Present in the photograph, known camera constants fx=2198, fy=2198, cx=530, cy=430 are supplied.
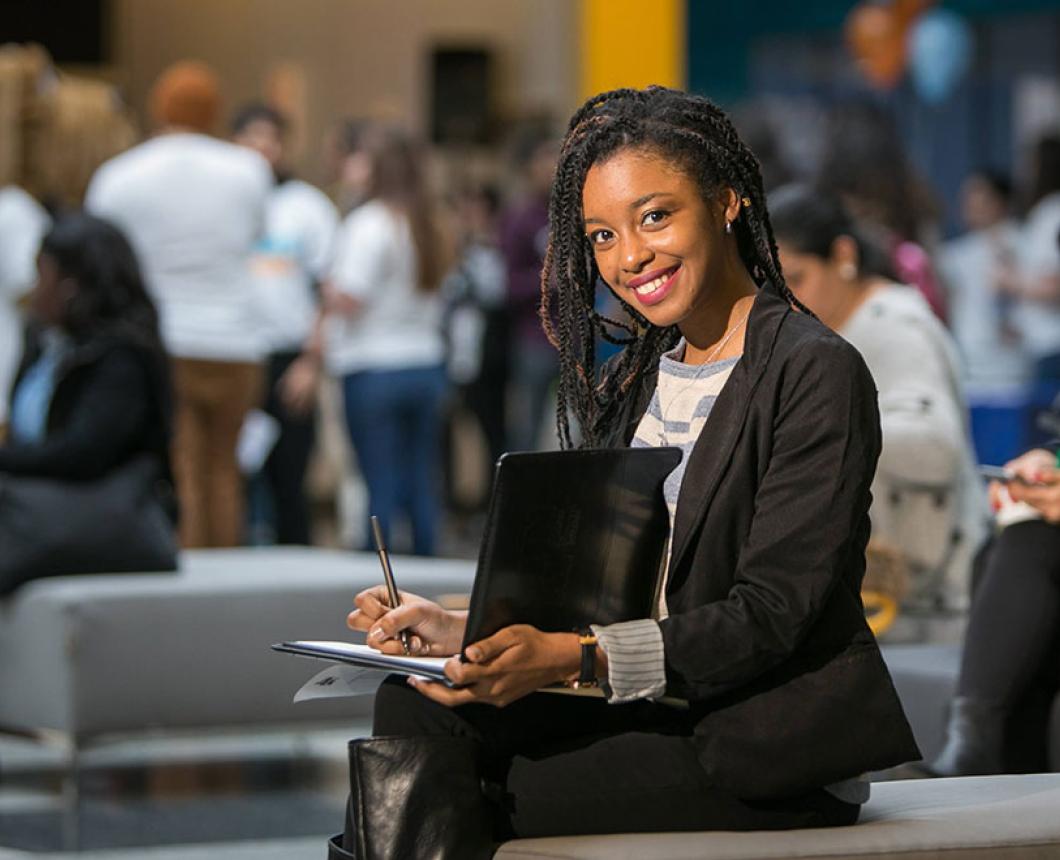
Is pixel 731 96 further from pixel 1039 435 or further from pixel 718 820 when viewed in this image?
pixel 718 820

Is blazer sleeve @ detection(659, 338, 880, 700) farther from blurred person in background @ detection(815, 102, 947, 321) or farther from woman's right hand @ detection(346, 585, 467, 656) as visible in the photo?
blurred person in background @ detection(815, 102, 947, 321)

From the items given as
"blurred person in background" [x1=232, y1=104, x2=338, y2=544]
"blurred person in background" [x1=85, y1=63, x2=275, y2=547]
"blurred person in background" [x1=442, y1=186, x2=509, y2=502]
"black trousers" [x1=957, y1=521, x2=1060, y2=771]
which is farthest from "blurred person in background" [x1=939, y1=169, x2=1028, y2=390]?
"black trousers" [x1=957, y1=521, x2=1060, y2=771]

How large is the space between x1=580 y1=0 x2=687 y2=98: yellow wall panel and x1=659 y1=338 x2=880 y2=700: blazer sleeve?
882 centimetres

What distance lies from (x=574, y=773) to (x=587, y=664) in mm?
195

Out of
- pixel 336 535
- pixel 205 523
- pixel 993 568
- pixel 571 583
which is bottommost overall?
pixel 336 535

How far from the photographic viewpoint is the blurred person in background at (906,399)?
14.6 ft

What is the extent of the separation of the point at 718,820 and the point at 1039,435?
13.6ft

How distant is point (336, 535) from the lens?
11.4m

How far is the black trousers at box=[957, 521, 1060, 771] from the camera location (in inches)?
148

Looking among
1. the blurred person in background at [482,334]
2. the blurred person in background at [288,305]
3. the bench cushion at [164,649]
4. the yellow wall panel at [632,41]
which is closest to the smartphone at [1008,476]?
the bench cushion at [164,649]

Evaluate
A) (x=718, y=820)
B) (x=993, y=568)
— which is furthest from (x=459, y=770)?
(x=993, y=568)

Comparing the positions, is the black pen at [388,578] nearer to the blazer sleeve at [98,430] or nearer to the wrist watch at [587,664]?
the wrist watch at [587,664]

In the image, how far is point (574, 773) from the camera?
2541mm

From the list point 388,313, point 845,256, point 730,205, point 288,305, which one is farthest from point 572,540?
point 288,305
